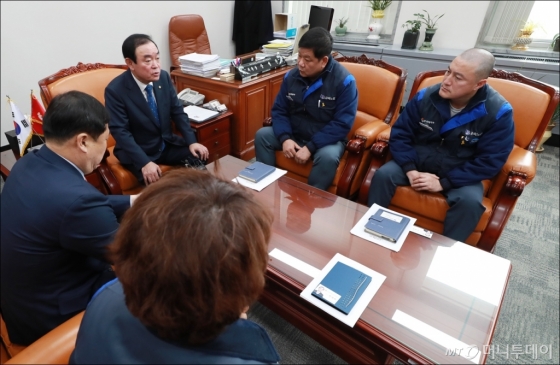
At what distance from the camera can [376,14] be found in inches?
148

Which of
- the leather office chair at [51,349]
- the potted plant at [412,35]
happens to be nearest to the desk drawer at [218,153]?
the leather office chair at [51,349]

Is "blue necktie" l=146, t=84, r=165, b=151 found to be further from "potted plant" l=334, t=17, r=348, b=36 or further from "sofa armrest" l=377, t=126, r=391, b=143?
"potted plant" l=334, t=17, r=348, b=36

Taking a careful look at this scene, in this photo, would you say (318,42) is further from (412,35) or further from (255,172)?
(412,35)

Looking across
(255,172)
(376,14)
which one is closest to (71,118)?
(255,172)

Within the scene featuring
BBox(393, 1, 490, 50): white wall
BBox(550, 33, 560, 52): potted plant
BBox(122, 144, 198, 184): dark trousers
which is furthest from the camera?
BBox(393, 1, 490, 50): white wall

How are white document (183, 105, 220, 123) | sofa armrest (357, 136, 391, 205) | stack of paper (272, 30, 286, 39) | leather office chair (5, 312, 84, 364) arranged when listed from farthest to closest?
1. stack of paper (272, 30, 286, 39)
2. white document (183, 105, 220, 123)
3. sofa armrest (357, 136, 391, 205)
4. leather office chair (5, 312, 84, 364)

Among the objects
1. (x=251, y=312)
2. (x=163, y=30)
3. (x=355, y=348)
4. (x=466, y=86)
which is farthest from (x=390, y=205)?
(x=163, y=30)

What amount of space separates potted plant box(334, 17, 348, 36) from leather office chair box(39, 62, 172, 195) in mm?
2933

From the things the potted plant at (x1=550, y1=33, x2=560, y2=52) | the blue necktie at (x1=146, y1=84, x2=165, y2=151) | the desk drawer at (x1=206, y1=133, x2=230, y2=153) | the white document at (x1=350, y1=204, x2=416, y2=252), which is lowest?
the desk drawer at (x1=206, y1=133, x2=230, y2=153)

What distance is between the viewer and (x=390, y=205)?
1.89 metres

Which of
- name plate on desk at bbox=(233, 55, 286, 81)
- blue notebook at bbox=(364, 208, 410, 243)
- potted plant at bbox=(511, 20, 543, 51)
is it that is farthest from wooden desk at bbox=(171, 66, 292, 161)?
potted plant at bbox=(511, 20, 543, 51)

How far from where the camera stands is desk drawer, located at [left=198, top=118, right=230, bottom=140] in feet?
7.62

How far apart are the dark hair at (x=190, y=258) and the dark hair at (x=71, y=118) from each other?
2.06ft

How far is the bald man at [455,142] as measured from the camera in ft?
5.27
